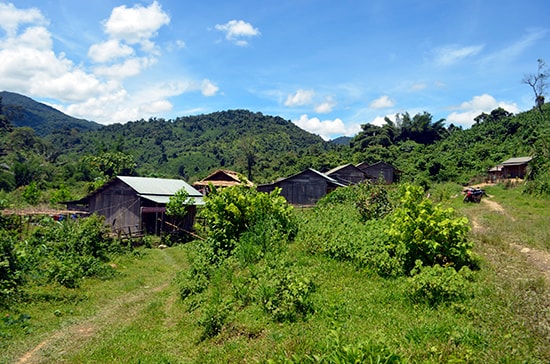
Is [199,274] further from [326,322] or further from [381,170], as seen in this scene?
[381,170]

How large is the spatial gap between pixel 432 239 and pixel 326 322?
3479 millimetres

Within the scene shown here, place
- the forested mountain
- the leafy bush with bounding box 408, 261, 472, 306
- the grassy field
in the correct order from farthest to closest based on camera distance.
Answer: the forested mountain, the leafy bush with bounding box 408, 261, 472, 306, the grassy field

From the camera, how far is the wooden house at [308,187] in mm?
37031

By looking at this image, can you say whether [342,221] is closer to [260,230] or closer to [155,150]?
[260,230]

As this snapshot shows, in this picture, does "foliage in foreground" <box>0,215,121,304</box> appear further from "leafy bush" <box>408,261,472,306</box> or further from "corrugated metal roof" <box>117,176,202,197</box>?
"leafy bush" <box>408,261,472,306</box>

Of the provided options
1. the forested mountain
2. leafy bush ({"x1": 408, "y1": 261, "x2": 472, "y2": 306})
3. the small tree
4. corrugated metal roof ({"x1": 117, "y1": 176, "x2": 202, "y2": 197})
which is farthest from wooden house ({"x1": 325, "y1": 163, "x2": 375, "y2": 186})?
leafy bush ({"x1": 408, "y1": 261, "x2": 472, "y2": 306})

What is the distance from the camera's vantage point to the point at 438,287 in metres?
7.39

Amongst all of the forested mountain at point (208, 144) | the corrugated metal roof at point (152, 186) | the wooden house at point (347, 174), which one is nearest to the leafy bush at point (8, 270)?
the corrugated metal roof at point (152, 186)

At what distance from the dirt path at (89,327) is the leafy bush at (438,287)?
7426mm

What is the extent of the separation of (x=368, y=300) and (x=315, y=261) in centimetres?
286

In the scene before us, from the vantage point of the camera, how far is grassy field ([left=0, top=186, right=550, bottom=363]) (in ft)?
18.1

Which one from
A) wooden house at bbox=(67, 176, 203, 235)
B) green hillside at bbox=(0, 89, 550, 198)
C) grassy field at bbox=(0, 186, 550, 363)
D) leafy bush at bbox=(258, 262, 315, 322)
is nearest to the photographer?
grassy field at bbox=(0, 186, 550, 363)

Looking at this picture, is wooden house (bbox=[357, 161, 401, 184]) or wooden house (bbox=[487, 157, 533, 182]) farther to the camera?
wooden house (bbox=[357, 161, 401, 184])

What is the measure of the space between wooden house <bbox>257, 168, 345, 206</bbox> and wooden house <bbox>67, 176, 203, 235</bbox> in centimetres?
1241
